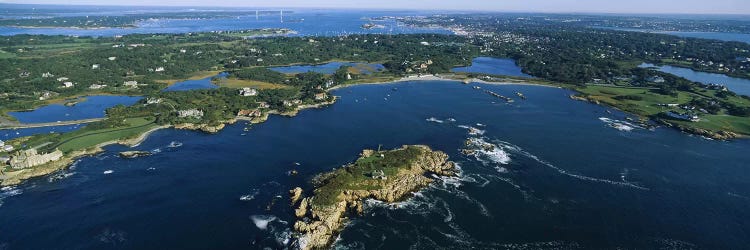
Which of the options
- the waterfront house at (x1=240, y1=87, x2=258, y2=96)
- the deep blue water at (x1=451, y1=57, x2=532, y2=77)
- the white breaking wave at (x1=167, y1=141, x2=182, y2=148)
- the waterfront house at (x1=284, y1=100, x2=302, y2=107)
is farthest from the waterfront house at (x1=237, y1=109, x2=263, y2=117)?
the deep blue water at (x1=451, y1=57, x2=532, y2=77)

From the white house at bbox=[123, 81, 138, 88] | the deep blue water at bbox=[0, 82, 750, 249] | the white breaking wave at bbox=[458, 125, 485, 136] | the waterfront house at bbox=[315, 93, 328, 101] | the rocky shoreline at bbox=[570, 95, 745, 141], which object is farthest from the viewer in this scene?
the white house at bbox=[123, 81, 138, 88]

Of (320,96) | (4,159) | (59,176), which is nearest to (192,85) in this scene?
(320,96)

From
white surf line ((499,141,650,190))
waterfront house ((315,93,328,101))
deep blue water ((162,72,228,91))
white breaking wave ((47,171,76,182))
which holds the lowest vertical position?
white breaking wave ((47,171,76,182))

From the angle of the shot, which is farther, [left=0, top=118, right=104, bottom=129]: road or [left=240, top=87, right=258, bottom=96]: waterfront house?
[left=240, top=87, right=258, bottom=96]: waterfront house

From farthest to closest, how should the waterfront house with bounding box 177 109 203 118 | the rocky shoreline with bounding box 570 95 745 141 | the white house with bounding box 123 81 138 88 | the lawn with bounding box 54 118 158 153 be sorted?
the white house with bounding box 123 81 138 88
the waterfront house with bounding box 177 109 203 118
the rocky shoreline with bounding box 570 95 745 141
the lawn with bounding box 54 118 158 153

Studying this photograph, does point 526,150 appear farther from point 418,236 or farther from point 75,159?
point 75,159

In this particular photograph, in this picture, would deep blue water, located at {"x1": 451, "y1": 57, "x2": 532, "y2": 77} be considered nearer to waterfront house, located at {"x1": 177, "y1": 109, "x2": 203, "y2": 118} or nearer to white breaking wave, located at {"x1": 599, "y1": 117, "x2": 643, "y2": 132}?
white breaking wave, located at {"x1": 599, "y1": 117, "x2": 643, "y2": 132}

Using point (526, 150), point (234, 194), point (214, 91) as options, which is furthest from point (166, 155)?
point (526, 150)
